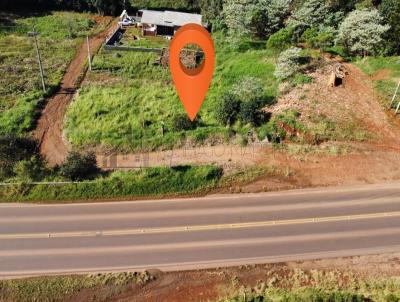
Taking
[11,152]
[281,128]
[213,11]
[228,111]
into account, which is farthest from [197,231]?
[213,11]

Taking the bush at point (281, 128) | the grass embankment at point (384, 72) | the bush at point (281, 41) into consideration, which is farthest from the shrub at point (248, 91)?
the grass embankment at point (384, 72)

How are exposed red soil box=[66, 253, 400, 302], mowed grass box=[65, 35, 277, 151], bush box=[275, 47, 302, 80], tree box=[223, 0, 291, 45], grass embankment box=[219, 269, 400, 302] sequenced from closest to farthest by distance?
grass embankment box=[219, 269, 400, 302]
exposed red soil box=[66, 253, 400, 302]
mowed grass box=[65, 35, 277, 151]
bush box=[275, 47, 302, 80]
tree box=[223, 0, 291, 45]

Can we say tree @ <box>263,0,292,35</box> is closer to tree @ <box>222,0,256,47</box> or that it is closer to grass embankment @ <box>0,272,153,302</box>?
tree @ <box>222,0,256,47</box>

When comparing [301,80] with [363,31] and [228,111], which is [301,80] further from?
[363,31]

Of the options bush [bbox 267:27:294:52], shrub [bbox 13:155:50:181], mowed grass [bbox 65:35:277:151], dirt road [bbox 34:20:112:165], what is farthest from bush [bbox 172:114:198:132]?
bush [bbox 267:27:294:52]

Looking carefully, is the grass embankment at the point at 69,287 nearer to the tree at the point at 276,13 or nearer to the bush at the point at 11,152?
the bush at the point at 11,152

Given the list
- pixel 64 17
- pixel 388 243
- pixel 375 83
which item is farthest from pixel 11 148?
pixel 64 17

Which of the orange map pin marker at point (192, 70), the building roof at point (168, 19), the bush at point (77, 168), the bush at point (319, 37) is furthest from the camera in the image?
the building roof at point (168, 19)
